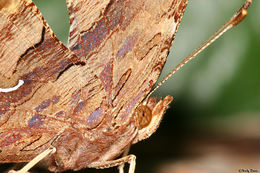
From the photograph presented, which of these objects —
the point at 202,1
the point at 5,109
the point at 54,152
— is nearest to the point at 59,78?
the point at 5,109

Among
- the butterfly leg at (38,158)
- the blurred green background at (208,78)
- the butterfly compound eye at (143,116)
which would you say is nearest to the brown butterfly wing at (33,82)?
the butterfly leg at (38,158)

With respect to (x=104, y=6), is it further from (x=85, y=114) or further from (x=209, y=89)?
(x=209, y=89)

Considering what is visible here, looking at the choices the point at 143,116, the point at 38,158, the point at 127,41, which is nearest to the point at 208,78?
the point at 143,116

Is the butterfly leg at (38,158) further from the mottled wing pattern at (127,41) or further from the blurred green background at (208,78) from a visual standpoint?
the blurred green background at (208,78)

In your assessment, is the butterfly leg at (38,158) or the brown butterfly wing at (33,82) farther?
the butterfly leg at (38,158)

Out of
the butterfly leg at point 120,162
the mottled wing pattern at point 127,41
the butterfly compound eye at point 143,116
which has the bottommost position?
the butterfly leg at point 120,162

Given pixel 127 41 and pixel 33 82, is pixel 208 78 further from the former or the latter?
pixel 33 82

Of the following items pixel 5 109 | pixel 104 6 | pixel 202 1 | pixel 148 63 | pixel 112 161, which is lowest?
pixel 112 161
